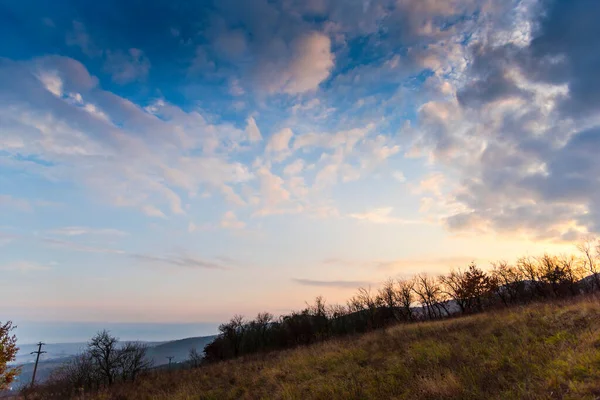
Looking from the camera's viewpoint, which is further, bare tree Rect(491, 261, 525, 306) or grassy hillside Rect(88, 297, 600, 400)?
bare tree Rect(491, 261, 525, 306)

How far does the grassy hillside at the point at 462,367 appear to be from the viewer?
24.9 ft

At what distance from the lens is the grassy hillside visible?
24.9ft

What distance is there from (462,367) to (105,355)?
158 feet

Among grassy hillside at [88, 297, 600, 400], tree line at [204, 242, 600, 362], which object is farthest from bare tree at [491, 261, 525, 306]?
grassy hillside at [88, 297, 600, 400]

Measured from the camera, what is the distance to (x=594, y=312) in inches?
491

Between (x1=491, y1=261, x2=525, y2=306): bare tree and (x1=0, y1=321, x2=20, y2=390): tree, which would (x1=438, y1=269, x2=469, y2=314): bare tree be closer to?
(x1=491, y1=261, x2=525, y2=306): bare tree

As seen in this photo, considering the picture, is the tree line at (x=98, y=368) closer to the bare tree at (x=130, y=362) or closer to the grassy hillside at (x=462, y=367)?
the bare tree at (x=130, y=362)

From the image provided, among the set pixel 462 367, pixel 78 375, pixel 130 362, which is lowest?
pixel 78 375

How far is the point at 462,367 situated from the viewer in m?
9.84

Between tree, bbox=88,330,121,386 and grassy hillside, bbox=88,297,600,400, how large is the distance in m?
27.3

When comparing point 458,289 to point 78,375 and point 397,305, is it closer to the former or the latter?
point 397,305

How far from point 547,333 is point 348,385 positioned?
810 centimetres

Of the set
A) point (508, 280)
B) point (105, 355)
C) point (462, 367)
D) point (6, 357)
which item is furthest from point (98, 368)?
point (508, 280)

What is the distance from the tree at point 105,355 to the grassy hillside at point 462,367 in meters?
27.3
